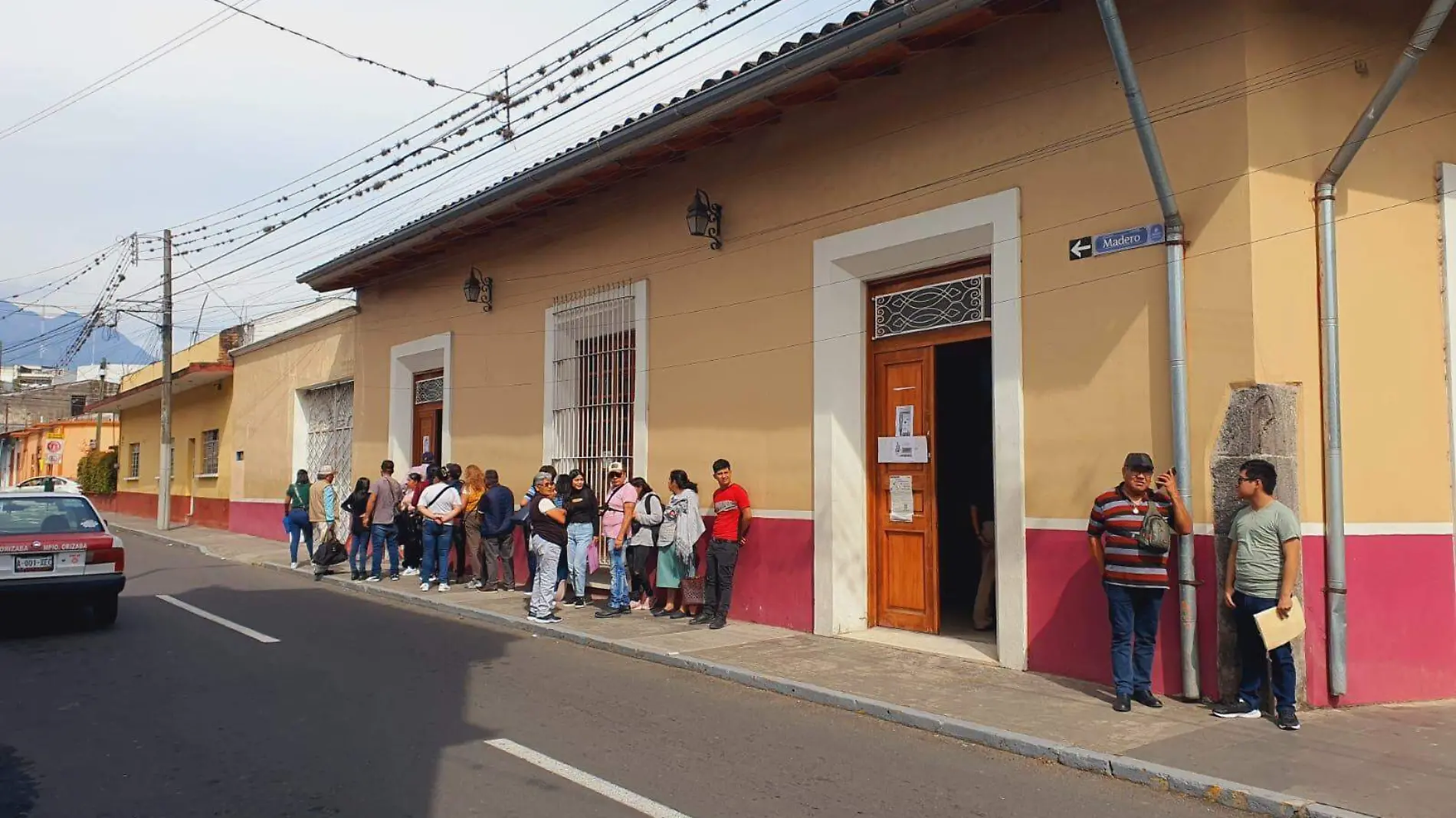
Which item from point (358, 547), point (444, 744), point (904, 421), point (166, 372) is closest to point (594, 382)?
point (358, 547)

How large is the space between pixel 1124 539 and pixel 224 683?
6.64 meters

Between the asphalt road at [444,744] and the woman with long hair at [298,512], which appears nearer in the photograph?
the asphalt road at [444,744]

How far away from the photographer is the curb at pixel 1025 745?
198 inches

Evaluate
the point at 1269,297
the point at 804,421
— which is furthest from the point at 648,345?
the point at 1269,297

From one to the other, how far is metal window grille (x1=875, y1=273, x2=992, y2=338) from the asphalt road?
371 centimetres

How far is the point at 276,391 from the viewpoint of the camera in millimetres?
22750

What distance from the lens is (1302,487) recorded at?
6.88 meters

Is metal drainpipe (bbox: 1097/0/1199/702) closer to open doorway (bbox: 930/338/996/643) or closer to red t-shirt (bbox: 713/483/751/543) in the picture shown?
open doorway (bbox: 930/338/996/643)

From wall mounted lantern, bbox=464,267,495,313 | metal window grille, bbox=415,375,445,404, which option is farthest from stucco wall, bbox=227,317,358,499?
wall mounted lantern, bbox=464,267,495,313

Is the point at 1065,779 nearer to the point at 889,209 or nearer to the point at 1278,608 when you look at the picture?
the point at 1278,608

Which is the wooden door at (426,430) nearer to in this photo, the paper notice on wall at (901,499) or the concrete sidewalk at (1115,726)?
the concrete sidewalk at (1115,726)

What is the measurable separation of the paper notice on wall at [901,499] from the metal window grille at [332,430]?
12.6 meters

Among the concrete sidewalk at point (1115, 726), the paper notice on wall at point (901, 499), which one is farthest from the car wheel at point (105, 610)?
the paper notice on wall at point (901, 499)

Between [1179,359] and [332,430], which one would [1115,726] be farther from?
[332,430]
